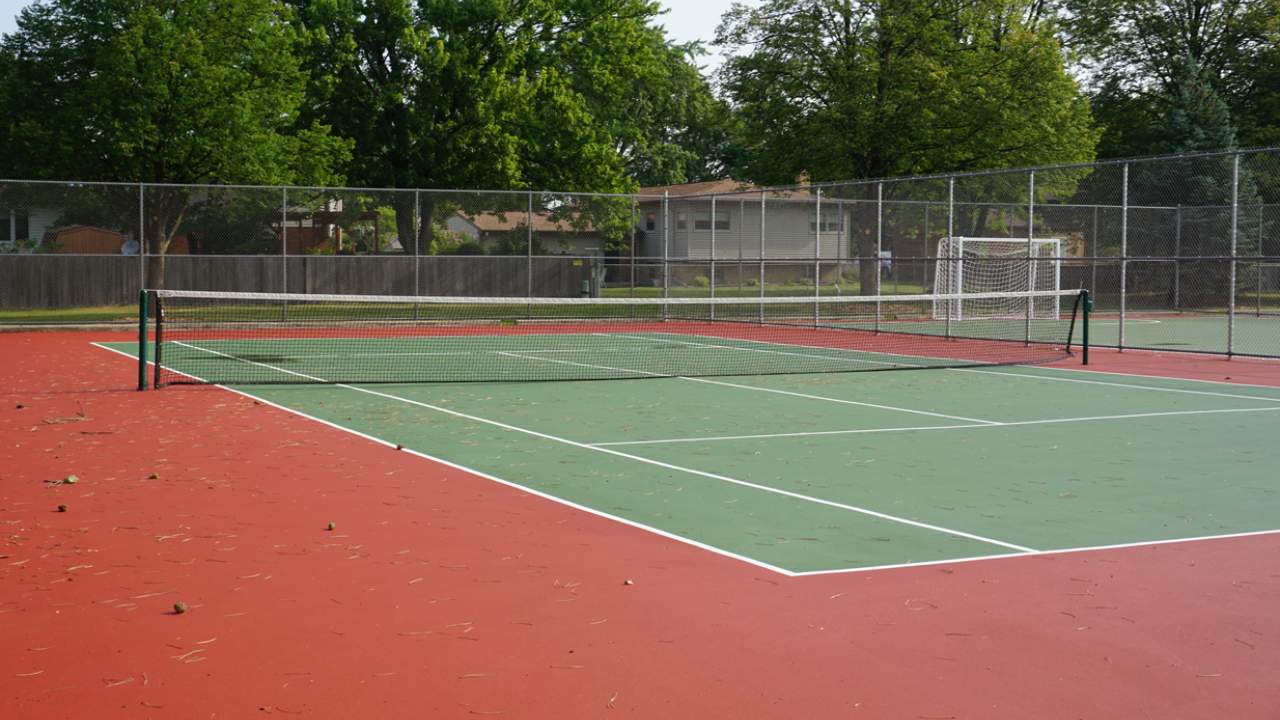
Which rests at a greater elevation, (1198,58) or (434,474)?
(1198,58)

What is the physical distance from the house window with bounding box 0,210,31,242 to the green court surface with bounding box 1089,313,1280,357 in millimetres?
18969

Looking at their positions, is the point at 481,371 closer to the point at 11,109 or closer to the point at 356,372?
the point at 356,372

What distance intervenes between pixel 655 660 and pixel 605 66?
35.8 metres

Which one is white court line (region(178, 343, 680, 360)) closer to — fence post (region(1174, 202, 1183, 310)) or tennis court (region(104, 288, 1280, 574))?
tennis court (region(104, 288, 1280, 574))

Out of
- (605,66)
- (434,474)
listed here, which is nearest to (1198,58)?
(605,66)

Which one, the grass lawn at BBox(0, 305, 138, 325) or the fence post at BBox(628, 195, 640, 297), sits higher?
the fence post at BBox(628, 195, 640, 297)

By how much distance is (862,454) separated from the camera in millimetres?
9406

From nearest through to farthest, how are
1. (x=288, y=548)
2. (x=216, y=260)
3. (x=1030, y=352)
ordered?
(x=288, y=548) < (x=1030, y=352) < (x=216, y=260)

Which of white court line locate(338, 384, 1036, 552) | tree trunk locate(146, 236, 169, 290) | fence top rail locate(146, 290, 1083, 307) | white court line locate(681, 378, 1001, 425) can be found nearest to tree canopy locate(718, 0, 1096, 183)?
fence top rail locate(146, 290, 1083, 307)

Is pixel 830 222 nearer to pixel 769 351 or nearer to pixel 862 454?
pixel 769 351

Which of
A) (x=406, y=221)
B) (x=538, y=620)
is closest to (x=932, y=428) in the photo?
(x=538, y=620)

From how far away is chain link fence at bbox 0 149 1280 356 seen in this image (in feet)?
76.5

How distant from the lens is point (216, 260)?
965 inches

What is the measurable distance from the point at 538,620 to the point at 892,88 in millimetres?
31934
